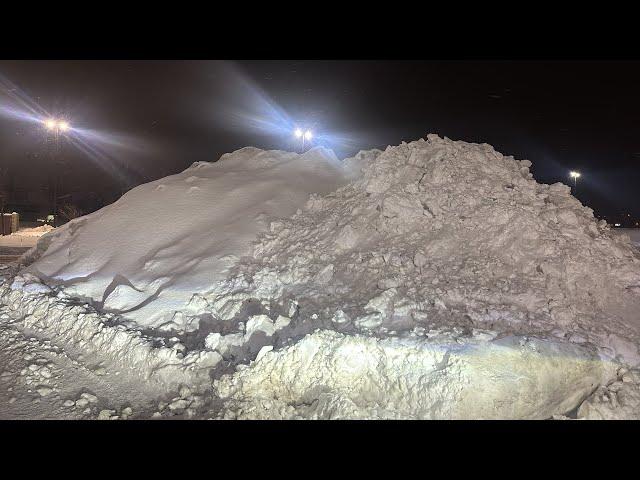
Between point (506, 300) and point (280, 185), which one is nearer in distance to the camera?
point (506, 300)

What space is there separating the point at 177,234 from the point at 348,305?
4.37 metres

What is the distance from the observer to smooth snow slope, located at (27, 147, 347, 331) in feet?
22.2

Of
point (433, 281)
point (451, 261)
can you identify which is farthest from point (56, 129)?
point (433, 281)

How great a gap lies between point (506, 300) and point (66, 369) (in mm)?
5825

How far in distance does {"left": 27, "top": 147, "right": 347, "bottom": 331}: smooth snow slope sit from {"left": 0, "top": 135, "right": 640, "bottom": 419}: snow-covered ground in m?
0.05

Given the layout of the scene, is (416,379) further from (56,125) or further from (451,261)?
(56,125)

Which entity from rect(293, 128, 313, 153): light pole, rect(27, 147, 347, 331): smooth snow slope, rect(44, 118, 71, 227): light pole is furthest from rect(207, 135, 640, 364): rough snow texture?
rect(44, 118, 71, 227): light pole

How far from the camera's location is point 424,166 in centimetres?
797

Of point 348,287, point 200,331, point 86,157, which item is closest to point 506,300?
point 348,287

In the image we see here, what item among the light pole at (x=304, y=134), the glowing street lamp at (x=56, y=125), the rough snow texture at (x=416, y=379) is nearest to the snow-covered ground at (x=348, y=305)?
the rough snow texture at (x=416, y=379)

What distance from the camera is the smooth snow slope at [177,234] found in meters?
6.78

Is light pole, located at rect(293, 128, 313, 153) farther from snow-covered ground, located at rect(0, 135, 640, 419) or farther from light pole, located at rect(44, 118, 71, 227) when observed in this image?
light pole, located at rect(44, 118, 71, 227)

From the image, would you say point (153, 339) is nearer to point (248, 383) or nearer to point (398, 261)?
point (248, 383)

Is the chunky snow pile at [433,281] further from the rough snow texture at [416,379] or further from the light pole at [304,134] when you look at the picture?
the light pole at [304,134]
